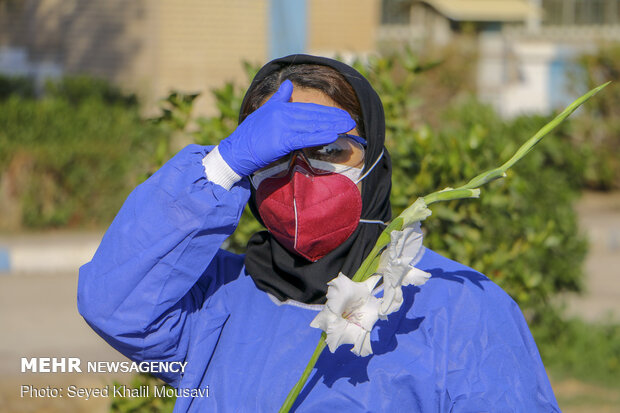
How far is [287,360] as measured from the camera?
6.12 ft

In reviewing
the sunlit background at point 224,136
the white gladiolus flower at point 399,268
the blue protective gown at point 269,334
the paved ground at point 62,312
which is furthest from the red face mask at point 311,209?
the paved ground at point 62,312

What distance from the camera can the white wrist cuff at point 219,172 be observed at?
1.79 m

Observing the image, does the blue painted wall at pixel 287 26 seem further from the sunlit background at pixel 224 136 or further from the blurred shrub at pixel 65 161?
the blurred shrub at pixel 65 161

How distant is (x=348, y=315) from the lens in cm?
Result: 166

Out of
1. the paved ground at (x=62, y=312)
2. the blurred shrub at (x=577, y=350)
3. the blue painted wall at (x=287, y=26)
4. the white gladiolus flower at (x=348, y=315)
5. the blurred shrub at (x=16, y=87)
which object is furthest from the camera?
the blue painted wall at (x=287, y=26)

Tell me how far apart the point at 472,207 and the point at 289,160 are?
5.58 ft

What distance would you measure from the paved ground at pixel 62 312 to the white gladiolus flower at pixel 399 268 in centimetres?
225

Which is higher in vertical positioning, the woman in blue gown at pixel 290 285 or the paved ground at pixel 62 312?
the woman in blue gown at pixel 290 285

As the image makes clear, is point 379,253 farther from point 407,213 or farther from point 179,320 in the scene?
point 179,320

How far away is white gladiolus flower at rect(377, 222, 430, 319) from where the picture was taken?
163 cm

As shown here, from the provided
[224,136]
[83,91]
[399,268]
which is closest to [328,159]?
[399,268]

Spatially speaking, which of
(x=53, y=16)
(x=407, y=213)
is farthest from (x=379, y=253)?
(x=53, y=16)

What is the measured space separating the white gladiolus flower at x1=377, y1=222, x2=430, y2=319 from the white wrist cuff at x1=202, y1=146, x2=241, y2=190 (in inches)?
14.5

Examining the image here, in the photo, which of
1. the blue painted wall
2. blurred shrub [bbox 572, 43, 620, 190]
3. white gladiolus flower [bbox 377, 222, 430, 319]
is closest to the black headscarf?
white gladiolus flower [bbox 377, 222, 430, 319]
